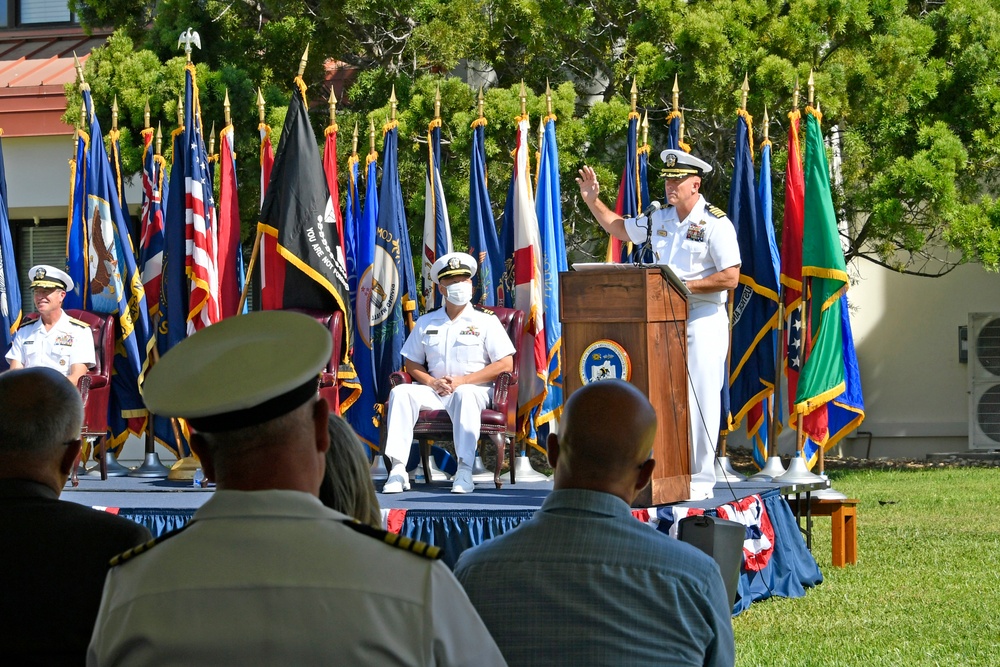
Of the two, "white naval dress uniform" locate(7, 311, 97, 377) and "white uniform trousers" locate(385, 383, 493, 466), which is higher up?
"white naval dress uniform" locate(7, 311, 97, 377)

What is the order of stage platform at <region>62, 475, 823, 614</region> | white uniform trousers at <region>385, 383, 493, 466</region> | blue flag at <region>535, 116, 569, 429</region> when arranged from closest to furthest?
stage platform at <region>62, 475, 823, 614</region> → white uniform trousers at <region>385, 383, 493, 466</region> → blue flag at <region>535, 116, 569, 429</region>

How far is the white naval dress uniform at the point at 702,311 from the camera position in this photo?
6.87m

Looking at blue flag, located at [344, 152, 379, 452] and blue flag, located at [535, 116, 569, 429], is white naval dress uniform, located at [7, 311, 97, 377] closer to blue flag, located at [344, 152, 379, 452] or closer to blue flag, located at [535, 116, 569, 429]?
blue flag, located at [344, 152, 379, 452]

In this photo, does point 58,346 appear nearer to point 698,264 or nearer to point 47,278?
point 47,278

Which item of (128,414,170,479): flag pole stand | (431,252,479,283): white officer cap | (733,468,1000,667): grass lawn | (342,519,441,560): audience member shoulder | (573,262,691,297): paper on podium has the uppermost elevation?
(431,252,479,283): white officer cap

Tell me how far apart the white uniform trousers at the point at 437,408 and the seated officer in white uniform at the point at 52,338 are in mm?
2512

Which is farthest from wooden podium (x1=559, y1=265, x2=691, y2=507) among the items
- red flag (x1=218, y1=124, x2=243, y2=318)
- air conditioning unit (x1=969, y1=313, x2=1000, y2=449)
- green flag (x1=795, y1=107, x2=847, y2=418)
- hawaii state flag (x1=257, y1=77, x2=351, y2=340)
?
air conditioning unit (x1=969, y1=313, x2=1000, y2=449)

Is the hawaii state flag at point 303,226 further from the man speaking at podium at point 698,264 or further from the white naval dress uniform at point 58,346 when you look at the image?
the man speaking at podium at point 698,264

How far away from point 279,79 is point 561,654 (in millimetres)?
11677

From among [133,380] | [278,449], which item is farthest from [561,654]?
[133,380]

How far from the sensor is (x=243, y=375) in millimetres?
1695

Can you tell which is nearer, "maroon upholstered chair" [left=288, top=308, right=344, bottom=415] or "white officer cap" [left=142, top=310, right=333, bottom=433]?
"white officer cap" [left=142, top=310, right=333, bottom=433]

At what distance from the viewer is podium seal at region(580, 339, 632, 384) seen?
613 cm

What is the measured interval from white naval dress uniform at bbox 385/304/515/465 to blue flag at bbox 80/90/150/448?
96.7 inches
